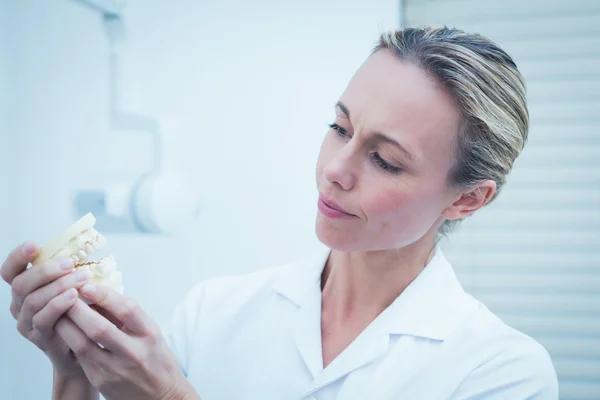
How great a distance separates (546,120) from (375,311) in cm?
103

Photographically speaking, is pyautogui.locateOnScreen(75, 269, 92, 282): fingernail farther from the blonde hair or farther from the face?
the blonde hair

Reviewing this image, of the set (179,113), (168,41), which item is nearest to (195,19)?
(168,41)

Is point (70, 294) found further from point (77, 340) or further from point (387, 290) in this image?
point (387, 290)

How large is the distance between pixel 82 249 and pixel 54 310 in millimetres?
124

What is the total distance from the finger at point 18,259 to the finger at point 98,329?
0.36ft

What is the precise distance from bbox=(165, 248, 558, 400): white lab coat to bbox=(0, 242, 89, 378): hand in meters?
0.39

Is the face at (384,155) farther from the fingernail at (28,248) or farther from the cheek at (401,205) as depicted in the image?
the fingernail at (28,248)

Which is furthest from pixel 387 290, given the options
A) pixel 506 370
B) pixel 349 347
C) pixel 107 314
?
pixel 107 314

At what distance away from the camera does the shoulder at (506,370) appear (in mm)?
971

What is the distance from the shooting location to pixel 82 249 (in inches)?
32.9

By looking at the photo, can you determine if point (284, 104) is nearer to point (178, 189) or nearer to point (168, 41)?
point (168, 41)

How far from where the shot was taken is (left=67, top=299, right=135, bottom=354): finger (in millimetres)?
726

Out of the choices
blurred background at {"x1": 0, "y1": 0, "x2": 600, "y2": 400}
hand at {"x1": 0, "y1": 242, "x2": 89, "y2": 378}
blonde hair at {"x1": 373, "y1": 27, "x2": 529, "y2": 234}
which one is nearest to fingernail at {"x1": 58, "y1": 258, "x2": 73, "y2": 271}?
hand at {"x1": 0, "y1": 242, "x2": 89, "y2": 378}

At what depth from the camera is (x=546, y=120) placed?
1.76m
